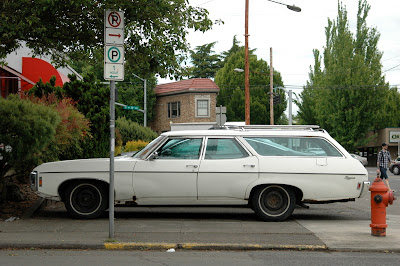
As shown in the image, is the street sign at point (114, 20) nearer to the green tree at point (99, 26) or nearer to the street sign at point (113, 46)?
the street sign at point (113, 46)

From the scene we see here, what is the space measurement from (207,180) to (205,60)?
67.3m

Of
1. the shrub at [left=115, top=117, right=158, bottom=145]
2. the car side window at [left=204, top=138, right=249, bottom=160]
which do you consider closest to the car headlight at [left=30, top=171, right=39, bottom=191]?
the car side window at [left=204, top=138, right=249, bottom=160]

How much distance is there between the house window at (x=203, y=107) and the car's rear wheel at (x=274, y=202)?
43048 mm

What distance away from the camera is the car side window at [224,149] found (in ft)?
32.6

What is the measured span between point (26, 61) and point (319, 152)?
49.6ft

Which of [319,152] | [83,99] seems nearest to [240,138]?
[319,152]

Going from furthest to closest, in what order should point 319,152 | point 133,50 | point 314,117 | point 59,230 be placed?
point 314,117 < point 133,50 < point 319,152 < point 59,230

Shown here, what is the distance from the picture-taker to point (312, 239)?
316 inches

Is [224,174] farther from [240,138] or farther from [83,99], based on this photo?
[83,99]

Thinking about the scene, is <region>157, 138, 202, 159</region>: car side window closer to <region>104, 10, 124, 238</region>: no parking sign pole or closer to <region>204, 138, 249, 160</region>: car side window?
<region>204, 138, 249, 160</region>: car side window

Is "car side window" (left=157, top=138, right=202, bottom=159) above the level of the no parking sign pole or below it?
below

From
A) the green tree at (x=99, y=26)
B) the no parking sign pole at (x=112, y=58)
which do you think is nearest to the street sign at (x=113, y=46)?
the no parking sign pole at (x=112, y=58)

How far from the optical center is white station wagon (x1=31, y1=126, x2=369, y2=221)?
966 centimetres

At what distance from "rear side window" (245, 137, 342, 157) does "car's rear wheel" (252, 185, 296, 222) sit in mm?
659
